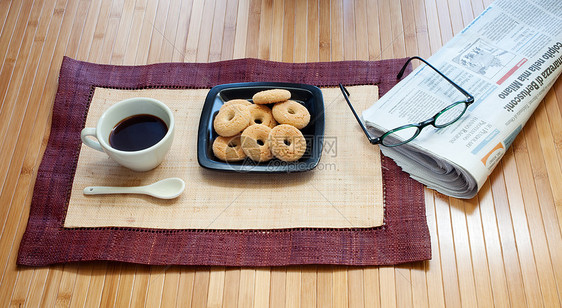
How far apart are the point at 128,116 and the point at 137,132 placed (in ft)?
0.10

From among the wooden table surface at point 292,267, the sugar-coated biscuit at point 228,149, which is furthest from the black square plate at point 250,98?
the wooden table surface at point 292,267

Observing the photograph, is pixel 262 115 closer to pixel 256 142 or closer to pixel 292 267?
pixel 256 142

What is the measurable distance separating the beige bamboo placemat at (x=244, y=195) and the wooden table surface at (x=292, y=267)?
0.07 meters

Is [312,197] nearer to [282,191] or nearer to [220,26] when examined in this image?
[282,191]

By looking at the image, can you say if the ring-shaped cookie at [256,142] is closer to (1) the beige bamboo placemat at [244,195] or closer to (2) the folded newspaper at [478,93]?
(1) the beige bamboo placemat at [244,195]

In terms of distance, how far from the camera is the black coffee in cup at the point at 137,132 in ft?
2.10

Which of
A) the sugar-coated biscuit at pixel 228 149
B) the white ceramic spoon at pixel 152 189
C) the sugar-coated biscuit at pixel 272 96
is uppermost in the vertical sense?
the sugar-coated biscuit at pixel 272 96

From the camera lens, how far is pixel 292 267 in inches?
24.7

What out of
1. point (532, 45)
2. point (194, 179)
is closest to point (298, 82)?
point (194, 179)

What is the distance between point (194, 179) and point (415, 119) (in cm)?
37

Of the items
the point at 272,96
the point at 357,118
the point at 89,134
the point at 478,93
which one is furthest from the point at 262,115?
the point at 478,93

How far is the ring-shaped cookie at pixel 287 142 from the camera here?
2.08 feet

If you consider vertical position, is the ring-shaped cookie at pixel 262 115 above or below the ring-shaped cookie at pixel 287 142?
above

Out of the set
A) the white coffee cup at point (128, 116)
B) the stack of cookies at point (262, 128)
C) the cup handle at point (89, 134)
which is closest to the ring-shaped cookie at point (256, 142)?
the stack of cookies at point (262, 128)
